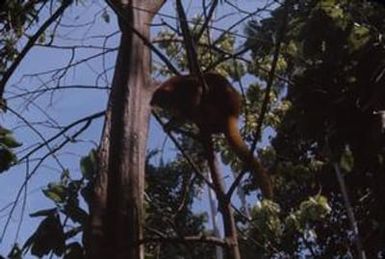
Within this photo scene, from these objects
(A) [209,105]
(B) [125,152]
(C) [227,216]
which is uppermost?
(A) [209,105]

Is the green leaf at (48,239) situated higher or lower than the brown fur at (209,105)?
lower

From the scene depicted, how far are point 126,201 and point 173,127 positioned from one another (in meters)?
0.92

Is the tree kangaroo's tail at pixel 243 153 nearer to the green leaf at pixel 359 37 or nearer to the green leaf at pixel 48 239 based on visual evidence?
the green leaf at pixel 359 37

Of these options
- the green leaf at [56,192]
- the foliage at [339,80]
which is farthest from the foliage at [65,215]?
the foliage at [339,80]

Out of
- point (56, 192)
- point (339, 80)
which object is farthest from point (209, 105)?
point (56, 192)

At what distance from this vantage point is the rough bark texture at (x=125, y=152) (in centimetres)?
227

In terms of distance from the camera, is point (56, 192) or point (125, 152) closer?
point (125, 152)

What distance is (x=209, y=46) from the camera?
110 inches

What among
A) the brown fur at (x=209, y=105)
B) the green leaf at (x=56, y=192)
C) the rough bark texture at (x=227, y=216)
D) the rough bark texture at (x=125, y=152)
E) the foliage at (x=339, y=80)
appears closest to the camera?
the rough bark texture at (x=125, y=152)

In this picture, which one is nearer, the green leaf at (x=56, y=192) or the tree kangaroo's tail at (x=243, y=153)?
the green leaf at (x=56, y=192)

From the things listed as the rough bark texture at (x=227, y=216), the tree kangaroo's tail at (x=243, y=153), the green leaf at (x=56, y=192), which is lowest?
the rough bark texture at (x=227, y=216)

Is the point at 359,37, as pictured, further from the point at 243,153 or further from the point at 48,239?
the point at 48,239

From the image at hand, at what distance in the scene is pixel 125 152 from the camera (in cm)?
247

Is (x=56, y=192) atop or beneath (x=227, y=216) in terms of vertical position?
atop
